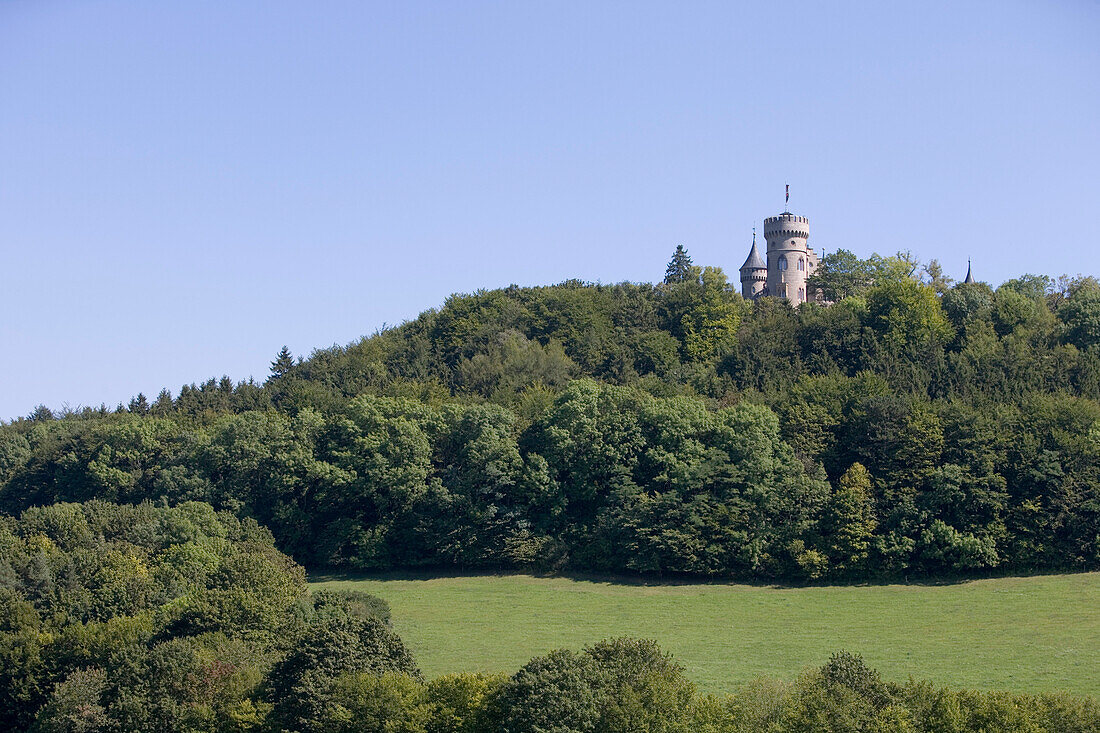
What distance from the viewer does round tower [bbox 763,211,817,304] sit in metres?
115

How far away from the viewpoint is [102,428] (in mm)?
86562

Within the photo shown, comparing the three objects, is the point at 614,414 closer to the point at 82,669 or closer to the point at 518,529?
the point at 518,529

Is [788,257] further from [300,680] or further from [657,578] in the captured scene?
[300,680]

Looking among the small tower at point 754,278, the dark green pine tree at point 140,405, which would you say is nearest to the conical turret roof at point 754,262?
the small tower at point 754,278

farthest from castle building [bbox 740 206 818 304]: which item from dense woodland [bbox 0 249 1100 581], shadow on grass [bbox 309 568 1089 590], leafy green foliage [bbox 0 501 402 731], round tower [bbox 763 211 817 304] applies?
leafy green foliage [bbox 0 501 402 731]

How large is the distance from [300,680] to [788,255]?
82147 millimetres

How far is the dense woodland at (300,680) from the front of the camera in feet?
118

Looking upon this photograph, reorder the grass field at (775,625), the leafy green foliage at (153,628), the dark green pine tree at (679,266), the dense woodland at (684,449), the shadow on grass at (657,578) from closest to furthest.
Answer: the leafy green foliage at (153,628) < the grass field at (775,625) < the shadow on grass at (657,578) < the dense woodland at (684,449) < the dark green pine tree at (679,266)

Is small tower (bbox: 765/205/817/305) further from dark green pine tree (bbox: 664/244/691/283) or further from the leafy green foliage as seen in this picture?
the leafy green foliage

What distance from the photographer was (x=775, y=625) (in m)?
57.8

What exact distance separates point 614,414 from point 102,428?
3533cm

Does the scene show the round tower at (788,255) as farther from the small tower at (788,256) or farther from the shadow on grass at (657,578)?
the shadow on grass at (657,578)

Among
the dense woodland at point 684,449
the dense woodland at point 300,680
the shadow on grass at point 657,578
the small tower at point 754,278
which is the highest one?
the small tower at point 754,278

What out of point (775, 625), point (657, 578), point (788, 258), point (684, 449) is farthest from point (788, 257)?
point (775, 625)
